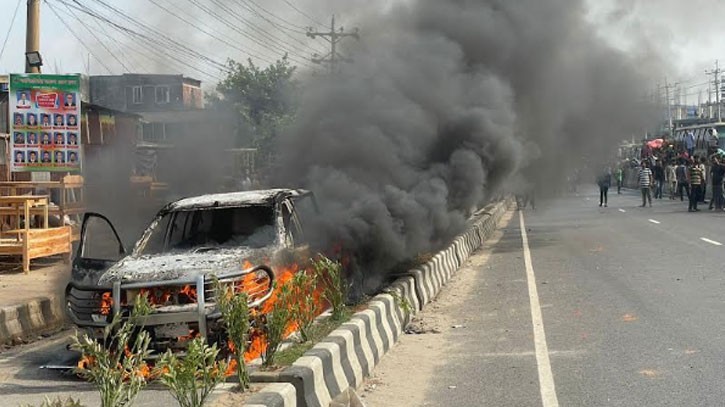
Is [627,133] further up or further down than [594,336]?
further up

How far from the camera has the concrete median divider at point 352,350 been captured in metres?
5.61

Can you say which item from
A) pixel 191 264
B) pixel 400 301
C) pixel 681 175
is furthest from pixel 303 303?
pixel 681 175

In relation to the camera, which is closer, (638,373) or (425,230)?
(638,373)

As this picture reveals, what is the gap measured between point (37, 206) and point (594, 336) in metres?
10.4

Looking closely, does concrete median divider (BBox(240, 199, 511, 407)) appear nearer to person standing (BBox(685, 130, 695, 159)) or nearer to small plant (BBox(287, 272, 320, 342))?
small plant (BBox(287, 272, 320, 342))

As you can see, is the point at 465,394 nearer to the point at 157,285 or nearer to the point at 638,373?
the point at 638,373

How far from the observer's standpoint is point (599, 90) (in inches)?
867

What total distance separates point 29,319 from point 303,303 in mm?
4484

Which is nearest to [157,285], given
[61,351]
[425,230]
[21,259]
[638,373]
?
[61,351]

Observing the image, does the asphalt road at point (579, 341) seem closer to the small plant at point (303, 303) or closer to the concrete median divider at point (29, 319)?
the concrete median divider at point (29, 319)

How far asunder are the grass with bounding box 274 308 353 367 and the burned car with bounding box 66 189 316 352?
0.52m

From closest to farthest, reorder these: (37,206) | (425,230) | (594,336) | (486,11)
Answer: (594,336), (425,230), (37,206), (486,11)

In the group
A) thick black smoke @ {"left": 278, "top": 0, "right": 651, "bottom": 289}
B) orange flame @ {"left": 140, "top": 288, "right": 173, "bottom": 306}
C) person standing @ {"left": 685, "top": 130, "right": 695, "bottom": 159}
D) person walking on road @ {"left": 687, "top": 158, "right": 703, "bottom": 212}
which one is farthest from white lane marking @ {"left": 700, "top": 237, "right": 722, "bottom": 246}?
person standing @ {"left": 685, "top": 130, "right": 695, "bottom": 159}

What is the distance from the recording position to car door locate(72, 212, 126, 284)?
305 inches
